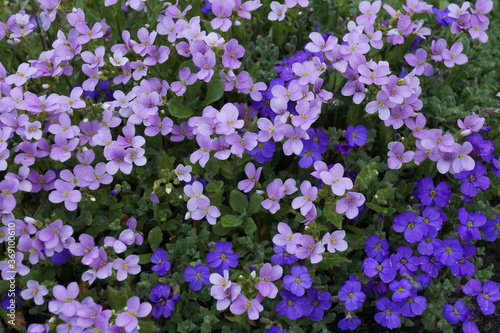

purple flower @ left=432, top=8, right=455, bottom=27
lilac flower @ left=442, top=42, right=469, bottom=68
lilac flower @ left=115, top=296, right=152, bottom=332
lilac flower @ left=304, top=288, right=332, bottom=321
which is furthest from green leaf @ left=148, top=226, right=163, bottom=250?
purple flower @ left=432, top=8, right=455, bottom=27

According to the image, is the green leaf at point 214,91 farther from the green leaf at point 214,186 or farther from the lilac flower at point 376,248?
the lilac flower at point 376,248

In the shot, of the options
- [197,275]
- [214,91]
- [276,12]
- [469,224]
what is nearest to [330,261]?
[197,275]

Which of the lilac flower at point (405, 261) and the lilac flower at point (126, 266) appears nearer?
the lilac flower at point (126, 266)

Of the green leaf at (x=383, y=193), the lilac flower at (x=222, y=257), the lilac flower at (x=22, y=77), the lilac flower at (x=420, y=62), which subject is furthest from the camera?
the lilac flower at (x=420, y=62)

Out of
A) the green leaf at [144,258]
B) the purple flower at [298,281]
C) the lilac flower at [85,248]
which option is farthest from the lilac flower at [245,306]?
the lilac flower at [85,248]

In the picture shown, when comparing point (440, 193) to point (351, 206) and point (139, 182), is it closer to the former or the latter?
point (351, 206)

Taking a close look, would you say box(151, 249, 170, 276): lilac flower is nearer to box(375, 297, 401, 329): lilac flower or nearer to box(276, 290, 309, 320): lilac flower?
box(276, 290, 309, 320): lilac flower

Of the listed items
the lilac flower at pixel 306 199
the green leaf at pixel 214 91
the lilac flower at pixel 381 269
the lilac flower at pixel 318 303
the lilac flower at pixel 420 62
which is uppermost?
the green leaf at pixel 214 91
